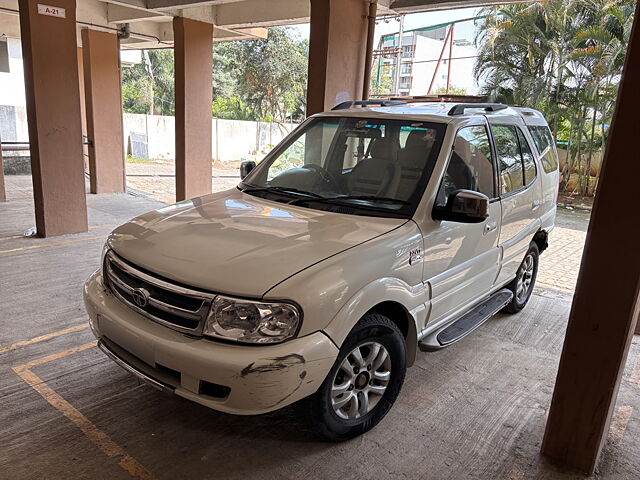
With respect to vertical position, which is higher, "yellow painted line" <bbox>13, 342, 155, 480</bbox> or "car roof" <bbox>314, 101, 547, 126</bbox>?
"car roof" <bbox>314, 101, 547, 126</bbox>

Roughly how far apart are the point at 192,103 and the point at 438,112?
6894mm

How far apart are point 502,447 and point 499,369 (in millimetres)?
1064

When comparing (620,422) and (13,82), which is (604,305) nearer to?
(620,422)

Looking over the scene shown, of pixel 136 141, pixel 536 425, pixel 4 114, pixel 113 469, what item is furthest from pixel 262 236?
pixel 136 141

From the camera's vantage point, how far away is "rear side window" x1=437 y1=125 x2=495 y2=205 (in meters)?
3.41

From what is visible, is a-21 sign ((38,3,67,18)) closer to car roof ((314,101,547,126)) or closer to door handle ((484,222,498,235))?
car roof ((314,101,547,126))

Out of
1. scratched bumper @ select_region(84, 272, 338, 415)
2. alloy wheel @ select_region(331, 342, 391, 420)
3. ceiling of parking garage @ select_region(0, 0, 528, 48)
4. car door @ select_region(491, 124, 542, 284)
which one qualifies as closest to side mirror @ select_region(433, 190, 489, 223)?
alloy wheel @ select_region(331, 342, 391, 420)

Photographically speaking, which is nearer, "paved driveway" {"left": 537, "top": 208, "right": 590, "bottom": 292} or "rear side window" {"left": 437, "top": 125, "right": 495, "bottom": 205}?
"rear side window" {"left": 437, "top": 125, "right": 495, "bottom": 205}

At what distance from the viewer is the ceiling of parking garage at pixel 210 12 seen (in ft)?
22.2

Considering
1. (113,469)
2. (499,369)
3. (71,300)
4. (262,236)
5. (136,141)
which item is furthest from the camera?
(136,141)

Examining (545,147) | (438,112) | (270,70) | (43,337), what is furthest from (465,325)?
(270,70)

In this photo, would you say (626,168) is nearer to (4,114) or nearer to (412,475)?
(412,475)

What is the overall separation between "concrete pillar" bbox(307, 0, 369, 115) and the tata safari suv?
80.3 inches

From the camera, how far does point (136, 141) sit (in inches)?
934
